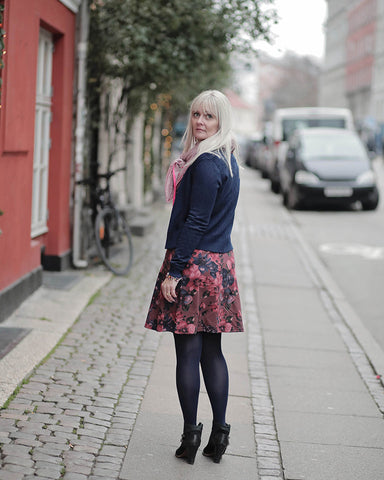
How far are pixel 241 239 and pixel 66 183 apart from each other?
485cm

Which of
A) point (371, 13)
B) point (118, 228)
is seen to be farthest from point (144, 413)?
point (371, 13)

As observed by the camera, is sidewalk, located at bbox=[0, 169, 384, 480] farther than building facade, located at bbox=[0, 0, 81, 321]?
No

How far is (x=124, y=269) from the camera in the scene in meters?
9.88

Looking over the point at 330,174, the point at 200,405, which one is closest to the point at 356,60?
the point at 330,174

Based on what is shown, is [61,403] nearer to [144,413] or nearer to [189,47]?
[144,413]

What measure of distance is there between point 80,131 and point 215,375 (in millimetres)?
5926

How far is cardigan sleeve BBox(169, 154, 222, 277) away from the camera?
13.2 feet

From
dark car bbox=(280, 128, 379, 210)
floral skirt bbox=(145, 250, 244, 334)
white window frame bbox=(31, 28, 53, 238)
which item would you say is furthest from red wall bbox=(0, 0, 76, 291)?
→ dark car bbox=(280, 128, 379, 210)

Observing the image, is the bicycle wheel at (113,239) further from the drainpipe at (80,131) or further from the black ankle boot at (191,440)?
the black ankle boot at (191,440)

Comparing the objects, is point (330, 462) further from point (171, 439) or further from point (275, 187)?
point (275, 187)

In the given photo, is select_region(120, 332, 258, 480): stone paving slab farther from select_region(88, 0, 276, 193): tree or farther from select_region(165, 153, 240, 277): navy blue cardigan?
select_region(88, 0, 276, 193): tree

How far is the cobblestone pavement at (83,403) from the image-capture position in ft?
13.3

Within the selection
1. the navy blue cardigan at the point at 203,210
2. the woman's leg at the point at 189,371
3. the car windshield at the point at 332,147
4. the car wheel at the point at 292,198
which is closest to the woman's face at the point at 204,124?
the navy blue cardigan at the point at 203,210

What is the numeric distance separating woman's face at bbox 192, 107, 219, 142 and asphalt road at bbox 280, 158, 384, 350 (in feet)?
12.8
